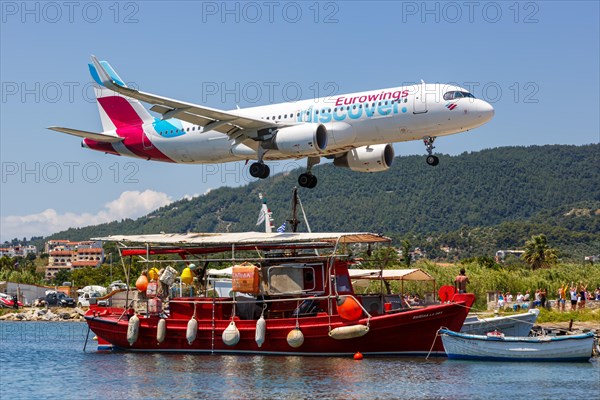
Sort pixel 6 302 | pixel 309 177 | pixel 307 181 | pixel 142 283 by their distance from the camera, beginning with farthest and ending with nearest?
pixel 6 302, pixel 309 177, pixel 307 181, pixel 142 283

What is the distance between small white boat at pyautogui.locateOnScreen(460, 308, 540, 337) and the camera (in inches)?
1478

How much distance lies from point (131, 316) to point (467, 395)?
55.2 ft

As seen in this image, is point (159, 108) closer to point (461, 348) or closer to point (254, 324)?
point (254, 324)

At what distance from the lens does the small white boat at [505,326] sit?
37531 mm

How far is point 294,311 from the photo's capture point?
35.9 meters

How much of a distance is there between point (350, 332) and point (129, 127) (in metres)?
23.2

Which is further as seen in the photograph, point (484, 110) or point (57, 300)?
point (57, 300)

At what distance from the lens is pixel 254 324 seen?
118 feet

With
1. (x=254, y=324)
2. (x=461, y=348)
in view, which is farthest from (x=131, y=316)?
(x=461, y=348)

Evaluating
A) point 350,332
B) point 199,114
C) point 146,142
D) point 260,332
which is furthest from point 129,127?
point 350,332

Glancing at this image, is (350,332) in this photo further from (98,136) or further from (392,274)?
(98,136)

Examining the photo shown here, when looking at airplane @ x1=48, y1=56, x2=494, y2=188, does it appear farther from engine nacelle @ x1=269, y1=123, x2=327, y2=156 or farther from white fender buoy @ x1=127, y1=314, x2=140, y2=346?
white fender buoy @ x1=127, y1=314, x2=140, y2=346

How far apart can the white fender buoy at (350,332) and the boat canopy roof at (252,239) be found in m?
3.14

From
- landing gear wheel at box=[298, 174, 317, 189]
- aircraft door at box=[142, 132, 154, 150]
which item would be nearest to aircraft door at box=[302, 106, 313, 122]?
landing gear wheel at box=[298, 174, 317, 189]
